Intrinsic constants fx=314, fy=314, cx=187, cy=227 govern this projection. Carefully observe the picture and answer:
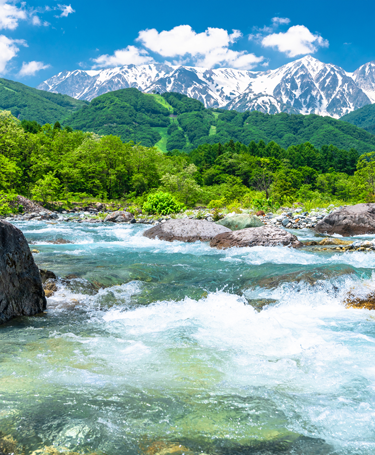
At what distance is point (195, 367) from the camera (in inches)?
151

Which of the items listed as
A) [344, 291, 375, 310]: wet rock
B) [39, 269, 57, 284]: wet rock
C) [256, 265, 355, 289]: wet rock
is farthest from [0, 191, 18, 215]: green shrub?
[344, 291, 375, 310]: wet rock

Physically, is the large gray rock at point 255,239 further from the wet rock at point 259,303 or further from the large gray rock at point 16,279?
the large gray rock at point 16,279

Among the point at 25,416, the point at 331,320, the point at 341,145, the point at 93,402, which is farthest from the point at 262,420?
the point at 341,145

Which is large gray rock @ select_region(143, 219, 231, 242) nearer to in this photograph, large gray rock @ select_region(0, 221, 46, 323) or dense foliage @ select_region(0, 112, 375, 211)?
large gray rock @ select_region(0, 221, 46, 323)

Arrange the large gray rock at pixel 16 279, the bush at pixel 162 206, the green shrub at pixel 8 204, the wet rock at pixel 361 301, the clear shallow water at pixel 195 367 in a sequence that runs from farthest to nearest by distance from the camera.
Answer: the bush at pixel 162 206 → the green shrub at pixel 8 204 → the wet rock at pixel 361 301 → the large gray rock at pixel 16 279 → the clear shallow water at pixel 195 367

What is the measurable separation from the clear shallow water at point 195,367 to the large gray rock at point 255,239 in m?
4.26

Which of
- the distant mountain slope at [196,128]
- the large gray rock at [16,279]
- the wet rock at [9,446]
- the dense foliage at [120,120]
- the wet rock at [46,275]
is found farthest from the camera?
the dense foliage at [120,120]

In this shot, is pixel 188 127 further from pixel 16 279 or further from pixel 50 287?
pixel 16 279

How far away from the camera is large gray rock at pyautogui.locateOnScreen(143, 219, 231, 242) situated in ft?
46.2

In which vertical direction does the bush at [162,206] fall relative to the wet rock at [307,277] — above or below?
above

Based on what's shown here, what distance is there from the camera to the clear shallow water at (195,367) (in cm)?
258

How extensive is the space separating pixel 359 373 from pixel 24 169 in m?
35.5

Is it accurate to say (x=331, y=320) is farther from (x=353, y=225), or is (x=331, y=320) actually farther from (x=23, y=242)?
(x=353, y=225)

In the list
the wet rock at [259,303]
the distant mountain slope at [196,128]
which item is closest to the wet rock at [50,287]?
the wet rock at [259,303]
